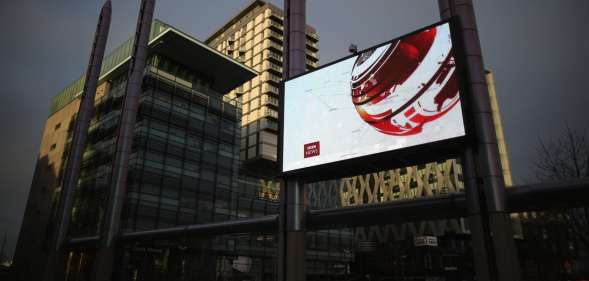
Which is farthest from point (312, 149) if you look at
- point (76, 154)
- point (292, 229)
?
point (76, 154)

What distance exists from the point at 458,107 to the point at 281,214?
9435 mm

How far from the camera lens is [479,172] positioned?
13.9 meters

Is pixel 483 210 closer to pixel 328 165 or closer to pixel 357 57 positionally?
pixel 328 165

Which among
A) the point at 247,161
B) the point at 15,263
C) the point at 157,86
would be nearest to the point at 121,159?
the point at 157,86

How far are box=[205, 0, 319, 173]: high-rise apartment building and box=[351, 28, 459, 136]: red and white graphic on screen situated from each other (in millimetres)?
60838

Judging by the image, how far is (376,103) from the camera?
16.7 metres

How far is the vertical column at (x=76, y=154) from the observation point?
116 feet

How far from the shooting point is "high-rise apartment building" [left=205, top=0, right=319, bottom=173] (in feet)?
270

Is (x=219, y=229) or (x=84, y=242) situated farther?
(x=84, y=242)

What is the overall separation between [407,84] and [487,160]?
4.32 m

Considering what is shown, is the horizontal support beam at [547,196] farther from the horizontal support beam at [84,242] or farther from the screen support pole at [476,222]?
the horizontal support beam at [84,242]

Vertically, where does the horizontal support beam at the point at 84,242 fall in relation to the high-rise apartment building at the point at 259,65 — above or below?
below

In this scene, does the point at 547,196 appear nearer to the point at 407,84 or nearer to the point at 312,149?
the point at 407,84

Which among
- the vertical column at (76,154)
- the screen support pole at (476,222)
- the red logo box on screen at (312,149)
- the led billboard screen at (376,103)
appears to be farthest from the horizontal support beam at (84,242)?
the screen support pole at (476,222)
